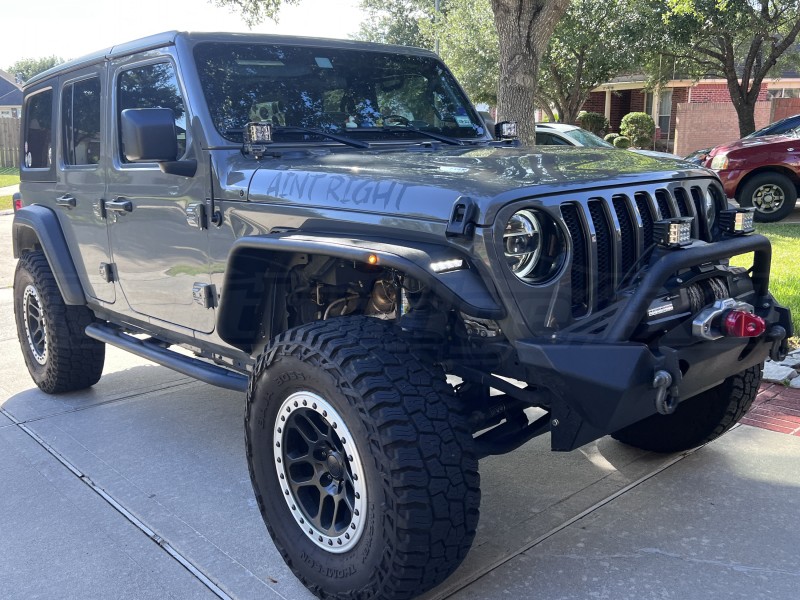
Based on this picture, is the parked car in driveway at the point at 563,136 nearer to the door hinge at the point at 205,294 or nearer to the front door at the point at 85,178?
the front door at the point at 85,178

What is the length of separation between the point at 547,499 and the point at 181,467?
181 centimetres

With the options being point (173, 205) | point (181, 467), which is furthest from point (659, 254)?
point (181, 467)

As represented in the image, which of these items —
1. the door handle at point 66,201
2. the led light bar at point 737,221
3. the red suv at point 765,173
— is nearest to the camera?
the led light bar at point 737,221

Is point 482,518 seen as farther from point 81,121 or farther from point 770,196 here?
point 770,196

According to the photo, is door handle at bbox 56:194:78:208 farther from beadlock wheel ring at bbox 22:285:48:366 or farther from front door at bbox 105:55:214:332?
beadlock wheel ring at bbox 22:285:48:366

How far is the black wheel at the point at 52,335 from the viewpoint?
484 cm

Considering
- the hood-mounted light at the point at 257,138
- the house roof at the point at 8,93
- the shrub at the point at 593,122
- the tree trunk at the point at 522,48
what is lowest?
the hood-mounted light at the point at 257,138

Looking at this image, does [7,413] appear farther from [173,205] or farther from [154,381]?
[173,205]

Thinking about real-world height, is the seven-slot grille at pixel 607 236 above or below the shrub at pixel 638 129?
below

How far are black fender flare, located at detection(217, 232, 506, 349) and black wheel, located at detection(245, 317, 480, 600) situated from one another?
279mm

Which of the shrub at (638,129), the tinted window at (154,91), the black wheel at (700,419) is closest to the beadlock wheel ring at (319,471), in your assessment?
the tinted window at (154,91)

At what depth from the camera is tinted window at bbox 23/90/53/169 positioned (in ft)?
16.3

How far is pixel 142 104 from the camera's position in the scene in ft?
13.0

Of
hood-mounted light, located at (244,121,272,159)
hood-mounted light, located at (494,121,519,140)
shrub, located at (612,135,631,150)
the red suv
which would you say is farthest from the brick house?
hood-mounted light, located at (244,121,272,159)
